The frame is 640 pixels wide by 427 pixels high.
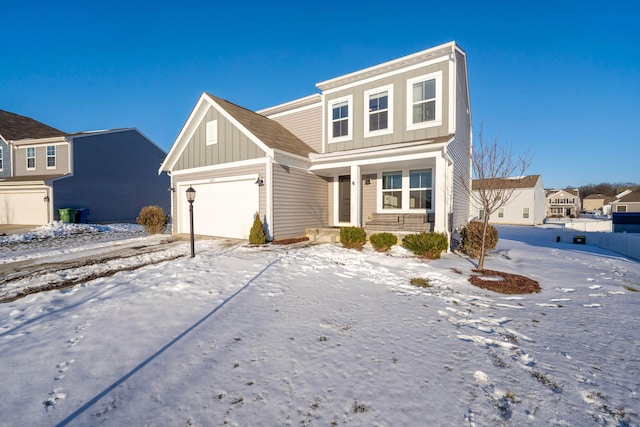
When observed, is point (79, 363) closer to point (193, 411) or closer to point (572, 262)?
point (193, 411)

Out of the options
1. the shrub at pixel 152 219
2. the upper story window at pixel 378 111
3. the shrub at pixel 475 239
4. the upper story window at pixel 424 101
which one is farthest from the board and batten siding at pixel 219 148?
the shrub at pixel 475 239

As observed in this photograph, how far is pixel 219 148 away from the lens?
11148mm

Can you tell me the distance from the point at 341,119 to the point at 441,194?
18.3 ft

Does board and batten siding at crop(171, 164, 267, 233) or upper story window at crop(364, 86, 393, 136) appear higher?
upper story window at crop(364, 86, 393, 136)

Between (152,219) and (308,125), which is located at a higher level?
(308,125)

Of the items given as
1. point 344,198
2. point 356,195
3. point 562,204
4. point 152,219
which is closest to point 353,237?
point 356,195

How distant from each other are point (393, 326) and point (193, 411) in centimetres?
239

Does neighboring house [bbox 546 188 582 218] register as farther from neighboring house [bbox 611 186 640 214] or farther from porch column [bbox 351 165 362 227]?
porch column [bbox 351 165 362 227]

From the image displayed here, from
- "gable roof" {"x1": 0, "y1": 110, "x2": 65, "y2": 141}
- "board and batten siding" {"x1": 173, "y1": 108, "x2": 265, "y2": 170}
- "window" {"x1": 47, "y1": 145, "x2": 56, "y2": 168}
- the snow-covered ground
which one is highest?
"gable roof" {"x1": 0, "y1": 110, "x2": 65, "y2": 141}

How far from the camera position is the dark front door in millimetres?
11953

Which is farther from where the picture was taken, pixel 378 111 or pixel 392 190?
pixel 392 190

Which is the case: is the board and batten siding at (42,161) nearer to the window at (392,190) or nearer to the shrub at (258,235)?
the shrub at (258,235)

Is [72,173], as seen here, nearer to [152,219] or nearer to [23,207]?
[23,207]

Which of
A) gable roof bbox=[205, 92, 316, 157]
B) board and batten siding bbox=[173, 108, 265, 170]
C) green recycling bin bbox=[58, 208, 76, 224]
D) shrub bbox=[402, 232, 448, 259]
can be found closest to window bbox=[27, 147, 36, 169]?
green recycling bin bbox=[58, 208, 76, 224]
